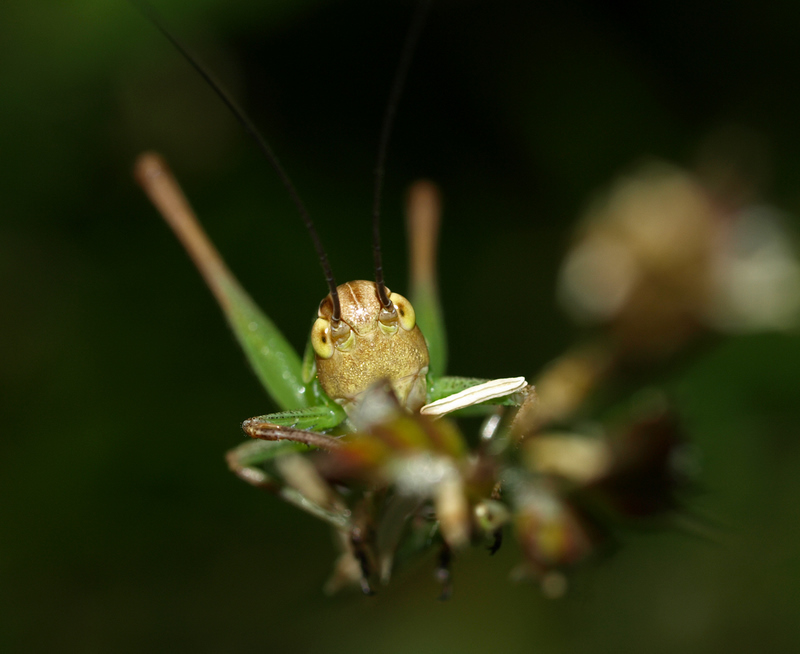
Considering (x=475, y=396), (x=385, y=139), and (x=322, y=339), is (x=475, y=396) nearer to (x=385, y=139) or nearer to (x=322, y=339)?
(x=322, y=339)

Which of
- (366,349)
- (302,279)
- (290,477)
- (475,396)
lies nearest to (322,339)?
(366,349)

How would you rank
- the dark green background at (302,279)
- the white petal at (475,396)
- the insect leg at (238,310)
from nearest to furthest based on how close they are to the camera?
the white petal at (475,396) < the insect leg at (238,310) < the dark green background at (302,279)

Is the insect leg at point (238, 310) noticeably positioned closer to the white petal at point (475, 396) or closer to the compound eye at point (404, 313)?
the compound eye at point (404, 313)

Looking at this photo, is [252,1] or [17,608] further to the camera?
[252,1]

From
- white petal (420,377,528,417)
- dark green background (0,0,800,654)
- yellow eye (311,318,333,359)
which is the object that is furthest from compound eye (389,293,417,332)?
dark green background (0,0,800,654)

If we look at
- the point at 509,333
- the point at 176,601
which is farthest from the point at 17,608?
the point at 509,333

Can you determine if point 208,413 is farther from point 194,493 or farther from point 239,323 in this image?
point 239,323

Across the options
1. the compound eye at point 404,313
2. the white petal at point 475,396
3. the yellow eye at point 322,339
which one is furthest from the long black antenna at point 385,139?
the white petal at point 475,396
